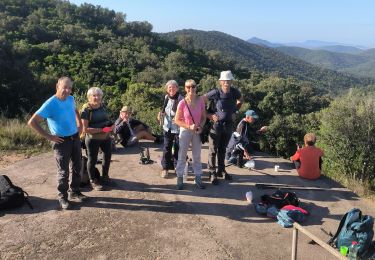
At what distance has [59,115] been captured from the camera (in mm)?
5051

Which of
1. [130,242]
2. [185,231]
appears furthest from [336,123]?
[130,242]

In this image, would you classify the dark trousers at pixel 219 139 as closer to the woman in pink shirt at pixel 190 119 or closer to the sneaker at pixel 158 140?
the woman in pink shirt at pixel 190 119

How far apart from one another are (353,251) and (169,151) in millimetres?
3444

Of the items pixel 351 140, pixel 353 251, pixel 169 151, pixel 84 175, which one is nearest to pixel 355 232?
pixel 353 251

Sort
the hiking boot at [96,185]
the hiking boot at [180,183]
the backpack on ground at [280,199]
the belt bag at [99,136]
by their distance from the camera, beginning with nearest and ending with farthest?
1. the backpack on ground at [280,199]
2. the belt bag at [99,136]
3. the hiking boot at [96,185]
4. the hiking boot at [180,183]

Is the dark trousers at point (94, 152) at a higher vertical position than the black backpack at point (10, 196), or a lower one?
higher

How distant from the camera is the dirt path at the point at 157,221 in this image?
15.0ft

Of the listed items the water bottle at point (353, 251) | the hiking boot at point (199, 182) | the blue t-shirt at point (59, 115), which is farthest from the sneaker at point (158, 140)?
the water bottle at point (353, 251)

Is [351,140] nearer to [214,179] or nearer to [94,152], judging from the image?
[214,179]

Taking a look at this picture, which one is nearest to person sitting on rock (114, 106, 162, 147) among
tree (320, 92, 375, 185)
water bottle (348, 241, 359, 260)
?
tree (320, 92, 375, 185)

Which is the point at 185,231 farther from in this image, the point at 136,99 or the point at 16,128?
the point at 136,99

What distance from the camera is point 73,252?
14.7ft

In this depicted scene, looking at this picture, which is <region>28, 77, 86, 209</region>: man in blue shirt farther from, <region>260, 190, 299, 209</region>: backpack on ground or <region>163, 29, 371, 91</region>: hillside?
<region>163, 29, 371, 91</region>: hillside

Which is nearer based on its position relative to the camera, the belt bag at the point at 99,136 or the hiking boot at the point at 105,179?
the belt bag at the point at 99,136
